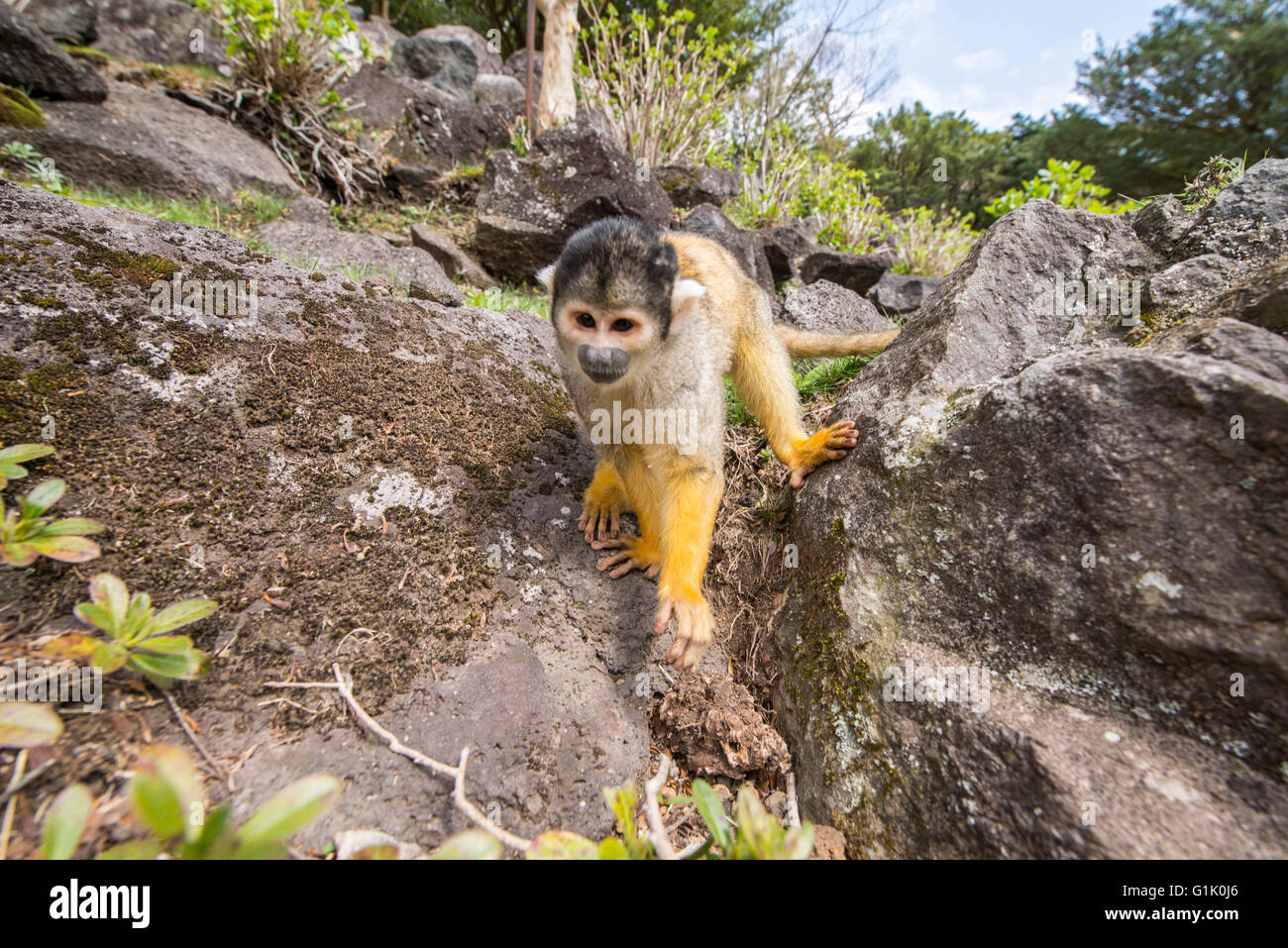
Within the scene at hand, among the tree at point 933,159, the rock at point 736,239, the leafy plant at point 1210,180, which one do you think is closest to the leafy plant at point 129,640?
the leafy plant at point 1210,180

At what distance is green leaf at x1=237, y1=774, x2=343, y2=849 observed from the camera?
897 mm

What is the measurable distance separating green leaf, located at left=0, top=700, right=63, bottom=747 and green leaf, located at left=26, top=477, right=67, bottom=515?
55 cm

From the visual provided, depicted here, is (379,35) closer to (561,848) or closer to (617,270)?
(617,270)

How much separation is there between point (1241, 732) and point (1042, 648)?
0.42 m

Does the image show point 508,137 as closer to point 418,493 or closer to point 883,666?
point 418,493

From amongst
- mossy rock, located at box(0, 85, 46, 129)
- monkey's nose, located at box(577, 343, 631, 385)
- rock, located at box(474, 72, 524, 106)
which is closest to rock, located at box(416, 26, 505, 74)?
rock, located at box(474, 72, 524, 106)

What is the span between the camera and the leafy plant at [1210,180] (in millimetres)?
2742

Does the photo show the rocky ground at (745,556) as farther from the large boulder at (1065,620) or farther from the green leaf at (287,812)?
the green leaf at (287,812)

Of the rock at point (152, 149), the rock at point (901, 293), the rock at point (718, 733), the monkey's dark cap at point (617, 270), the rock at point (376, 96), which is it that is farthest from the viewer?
the rock at point (376, 96)

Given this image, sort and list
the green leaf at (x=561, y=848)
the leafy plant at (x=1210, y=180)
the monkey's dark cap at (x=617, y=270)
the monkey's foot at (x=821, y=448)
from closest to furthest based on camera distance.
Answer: the green leaf at (x=561, y=848) < the monkey's dark cap at (x=617, y=270) < the monkey's foot at (x=821, y=448) < the leafy plant at (x=1210, y=180)

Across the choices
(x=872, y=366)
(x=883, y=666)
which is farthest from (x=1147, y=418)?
(x=872, y=366)

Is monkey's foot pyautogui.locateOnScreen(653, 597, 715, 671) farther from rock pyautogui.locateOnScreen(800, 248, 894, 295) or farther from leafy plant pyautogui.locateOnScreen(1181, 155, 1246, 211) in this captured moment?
rock pyautogui.locateOnScreen(800, 248, 894, 295)

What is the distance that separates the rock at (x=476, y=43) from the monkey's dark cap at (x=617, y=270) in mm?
16483

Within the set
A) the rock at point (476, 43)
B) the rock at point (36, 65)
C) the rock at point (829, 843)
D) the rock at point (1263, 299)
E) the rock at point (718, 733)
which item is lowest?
the rock at point (829, 843)
